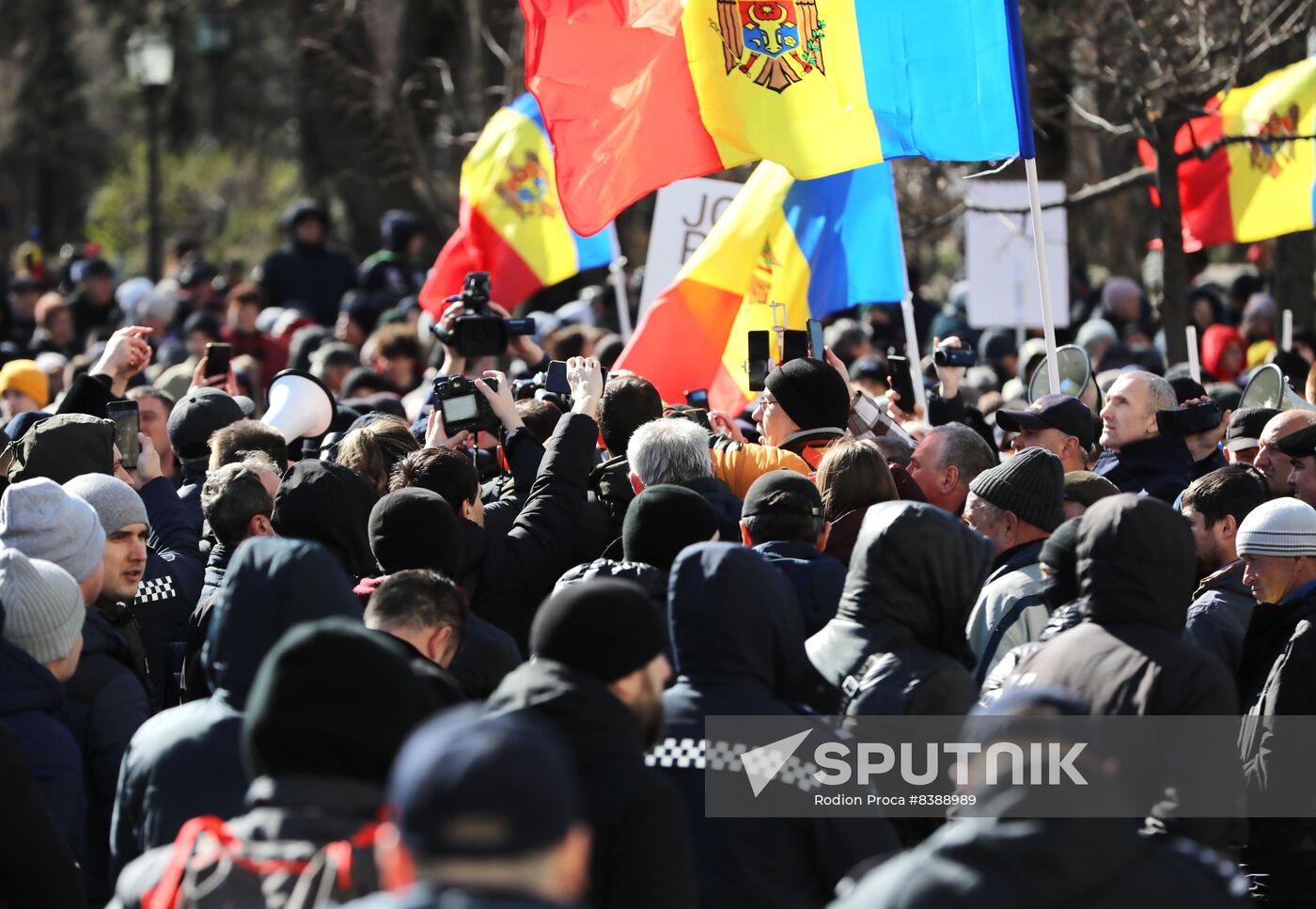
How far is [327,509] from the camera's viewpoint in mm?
5238

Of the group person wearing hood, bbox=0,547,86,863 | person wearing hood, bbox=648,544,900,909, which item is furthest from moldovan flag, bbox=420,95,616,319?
person wearing hood, bbox=648,544,900,909

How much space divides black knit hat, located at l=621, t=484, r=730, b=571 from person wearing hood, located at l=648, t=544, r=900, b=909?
933mm

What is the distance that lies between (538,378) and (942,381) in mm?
2031

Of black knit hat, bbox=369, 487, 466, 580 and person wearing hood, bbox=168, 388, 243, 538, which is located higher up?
person wearing hood, bbox=168, 388, 243, 538

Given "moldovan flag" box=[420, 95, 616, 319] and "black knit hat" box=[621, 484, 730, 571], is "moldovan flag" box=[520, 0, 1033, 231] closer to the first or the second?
"moldovan flag" box=[420, 95, 616, 319]

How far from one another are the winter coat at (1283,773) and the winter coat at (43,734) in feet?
10.3

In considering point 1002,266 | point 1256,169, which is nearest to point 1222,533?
point 1256,169

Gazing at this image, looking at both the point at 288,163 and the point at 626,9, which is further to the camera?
the point at 288,163

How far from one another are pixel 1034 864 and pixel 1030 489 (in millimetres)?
2992

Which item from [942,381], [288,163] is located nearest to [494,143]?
[942,381]

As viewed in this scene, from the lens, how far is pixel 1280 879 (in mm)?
5211

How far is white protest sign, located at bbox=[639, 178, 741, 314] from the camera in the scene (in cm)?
1007

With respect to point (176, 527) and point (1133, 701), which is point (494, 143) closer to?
point (176, 527)

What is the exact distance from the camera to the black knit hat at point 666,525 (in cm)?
500
